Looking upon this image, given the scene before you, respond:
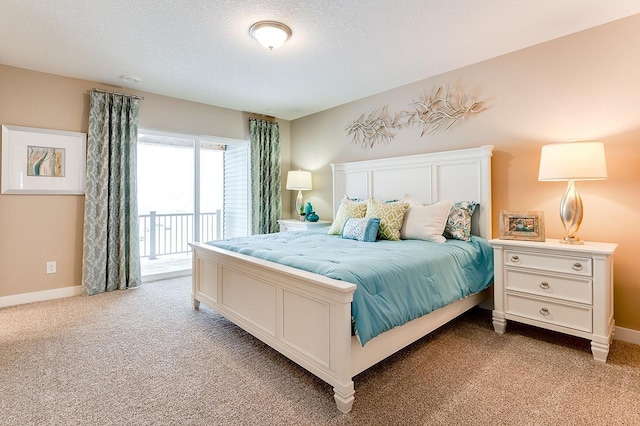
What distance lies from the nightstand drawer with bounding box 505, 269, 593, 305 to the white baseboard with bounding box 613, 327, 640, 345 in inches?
25.4

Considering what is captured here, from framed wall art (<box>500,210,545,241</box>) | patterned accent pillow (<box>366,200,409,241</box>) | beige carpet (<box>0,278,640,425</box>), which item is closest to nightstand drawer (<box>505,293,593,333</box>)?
beige carpet (<box>0,278,640,425</box>)

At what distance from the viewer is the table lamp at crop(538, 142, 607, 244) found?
224 cm

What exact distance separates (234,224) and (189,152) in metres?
1.33

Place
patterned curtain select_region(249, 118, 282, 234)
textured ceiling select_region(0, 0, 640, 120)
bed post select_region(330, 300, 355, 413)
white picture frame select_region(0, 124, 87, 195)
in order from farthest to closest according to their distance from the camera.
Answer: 1. patterned curtain select_region(249, 118, 282, 234)
2. white picture frame select_region(0, 124, 87, 195)
3. textured ceiling select_region(0, 0, 640, 120)
4. bed post select_region(330, 300, 355, 413)

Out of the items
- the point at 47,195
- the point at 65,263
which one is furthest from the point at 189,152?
the point at 65,263

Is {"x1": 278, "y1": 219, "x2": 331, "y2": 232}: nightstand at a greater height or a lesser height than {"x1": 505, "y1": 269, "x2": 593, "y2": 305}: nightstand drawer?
greater

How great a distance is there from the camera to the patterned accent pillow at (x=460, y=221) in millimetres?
2956

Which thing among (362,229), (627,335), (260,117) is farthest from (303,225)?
(627,335)

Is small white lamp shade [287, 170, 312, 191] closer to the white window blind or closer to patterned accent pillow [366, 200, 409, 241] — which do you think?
the white window blind

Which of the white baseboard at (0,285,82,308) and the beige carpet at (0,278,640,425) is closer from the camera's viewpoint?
the beige carpet at (0,278,640,425)

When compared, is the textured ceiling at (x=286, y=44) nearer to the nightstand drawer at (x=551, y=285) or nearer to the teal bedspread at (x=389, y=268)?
the teal bedspread at (x=389, y=268)

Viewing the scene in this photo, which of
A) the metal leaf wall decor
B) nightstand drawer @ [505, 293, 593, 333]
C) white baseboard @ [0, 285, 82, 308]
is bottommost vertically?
white baseboard @ [0, 285, 82, 308]

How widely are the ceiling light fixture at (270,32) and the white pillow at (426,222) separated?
1.90m

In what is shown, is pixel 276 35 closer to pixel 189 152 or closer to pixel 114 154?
pixel 114 154
